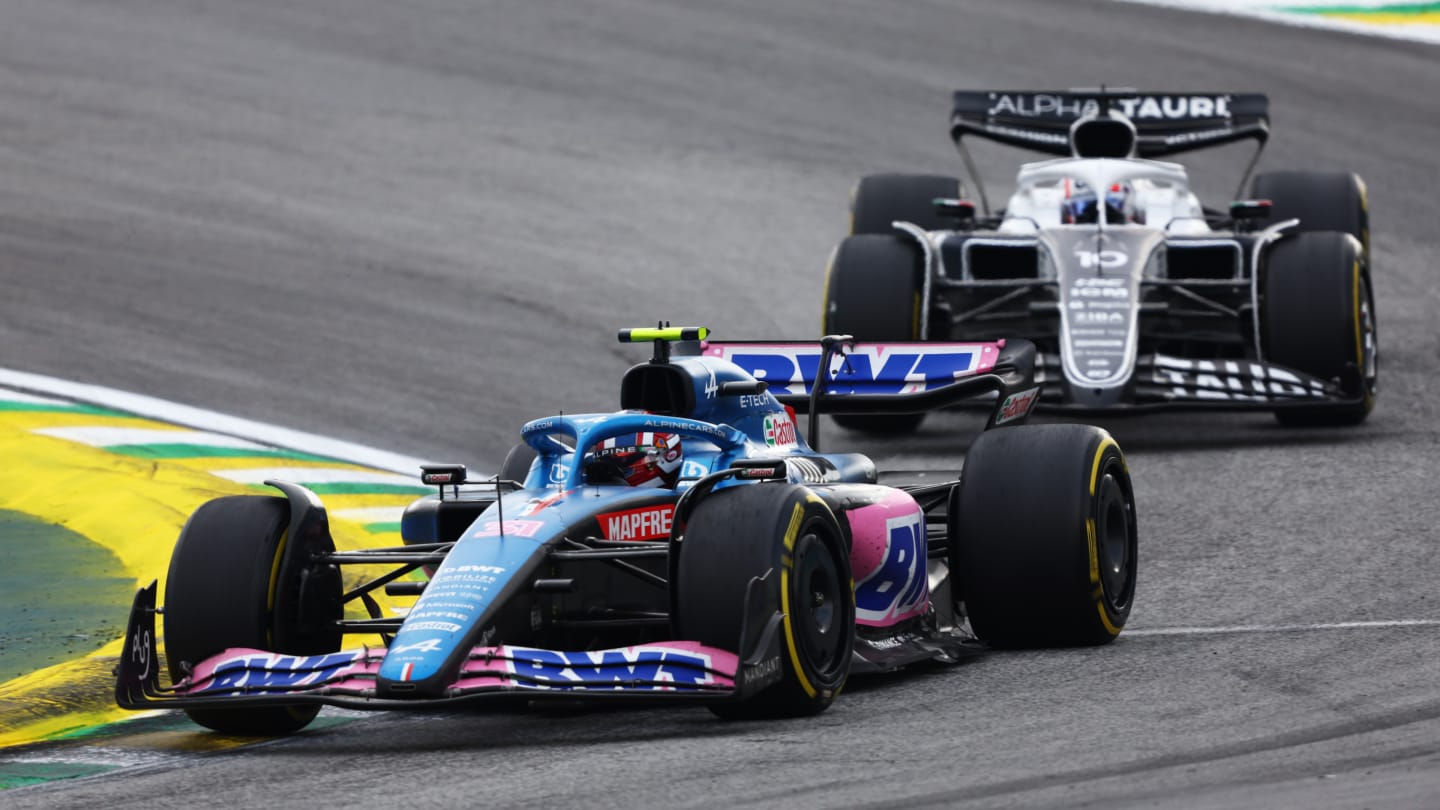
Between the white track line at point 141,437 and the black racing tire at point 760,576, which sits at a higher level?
the white track line at point 141,437

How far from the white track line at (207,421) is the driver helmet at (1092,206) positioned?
4.88 metres

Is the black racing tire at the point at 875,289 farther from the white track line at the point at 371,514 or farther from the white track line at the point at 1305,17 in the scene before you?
the white track line at the point at 1305,17

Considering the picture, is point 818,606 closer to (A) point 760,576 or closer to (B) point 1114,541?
(A) point 760,576

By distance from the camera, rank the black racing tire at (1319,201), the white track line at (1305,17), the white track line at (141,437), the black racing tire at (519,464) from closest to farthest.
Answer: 1. the black racing tire at (519,464)
2. the white track line at (141,437)
3. the black racing tire at (1319,201)
4. the white track line at (1305,17)

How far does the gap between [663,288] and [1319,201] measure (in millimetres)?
5460

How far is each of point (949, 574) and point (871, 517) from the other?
76cm

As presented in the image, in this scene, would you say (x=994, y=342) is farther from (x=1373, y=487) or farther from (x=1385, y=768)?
(x=1385, y=768)

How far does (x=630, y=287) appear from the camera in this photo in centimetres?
1922

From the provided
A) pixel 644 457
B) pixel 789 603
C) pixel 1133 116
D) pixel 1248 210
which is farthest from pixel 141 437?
pixel 1133 116

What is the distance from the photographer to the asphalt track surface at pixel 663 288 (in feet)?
22.7

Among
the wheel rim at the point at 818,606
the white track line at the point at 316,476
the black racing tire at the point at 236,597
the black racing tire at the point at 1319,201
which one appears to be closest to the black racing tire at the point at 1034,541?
the wheel rim at the point at 818,606

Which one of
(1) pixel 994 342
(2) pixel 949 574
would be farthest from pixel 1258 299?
(2) pixel 949 574

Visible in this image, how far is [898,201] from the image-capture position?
692 inches

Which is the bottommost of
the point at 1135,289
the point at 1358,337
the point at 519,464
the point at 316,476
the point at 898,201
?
the point at 316,476
